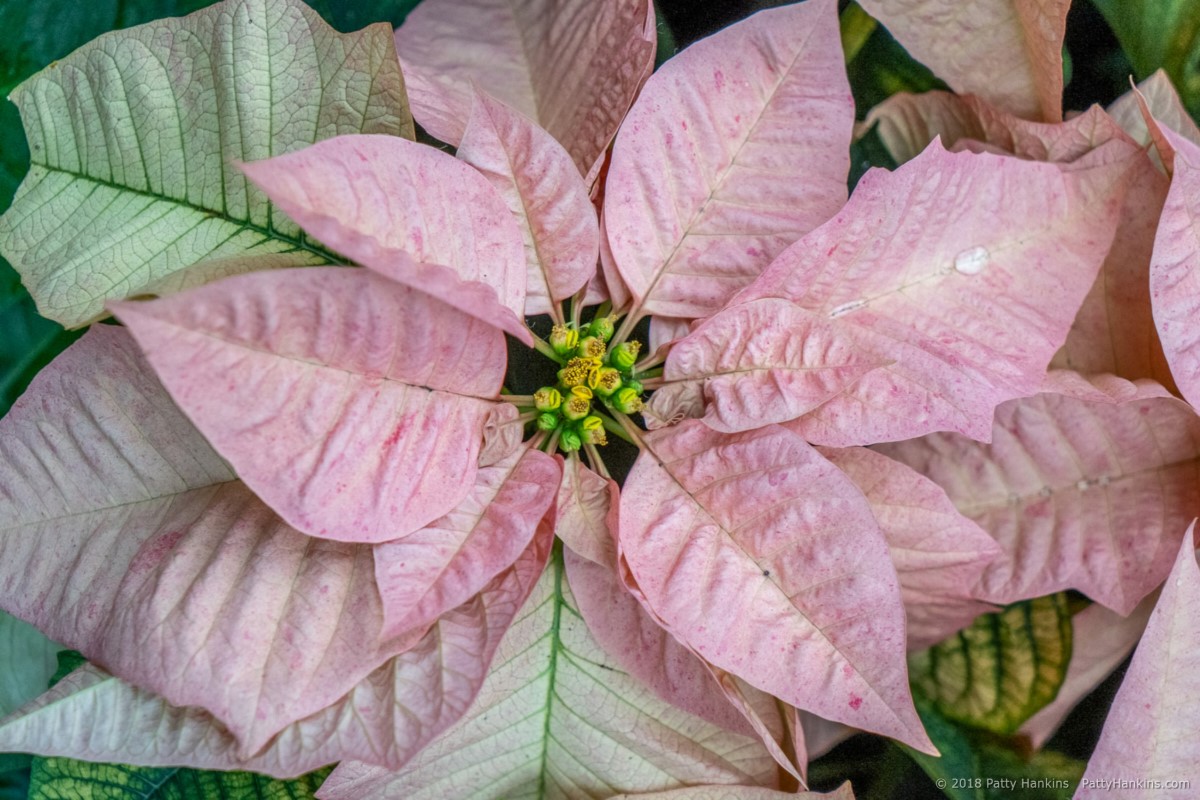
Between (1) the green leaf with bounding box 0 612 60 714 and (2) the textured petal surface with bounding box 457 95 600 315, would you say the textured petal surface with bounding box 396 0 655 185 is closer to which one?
(2) the textured petal surface with bounding box 457 95 600 315

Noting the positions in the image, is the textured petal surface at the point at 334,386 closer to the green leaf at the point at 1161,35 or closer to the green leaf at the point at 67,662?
the green leaf at the point at 67,662

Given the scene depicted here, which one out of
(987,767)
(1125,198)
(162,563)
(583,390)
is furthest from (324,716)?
(1125,198)

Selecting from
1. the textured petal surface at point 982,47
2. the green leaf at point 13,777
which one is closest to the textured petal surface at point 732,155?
the textured petal surface at point 982,47

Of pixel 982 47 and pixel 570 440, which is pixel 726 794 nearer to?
pixel 570 440

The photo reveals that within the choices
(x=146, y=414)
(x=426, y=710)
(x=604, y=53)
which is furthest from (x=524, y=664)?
(x=604, y=53)

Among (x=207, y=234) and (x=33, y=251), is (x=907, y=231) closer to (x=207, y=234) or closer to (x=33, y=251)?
(x=207, y=234)

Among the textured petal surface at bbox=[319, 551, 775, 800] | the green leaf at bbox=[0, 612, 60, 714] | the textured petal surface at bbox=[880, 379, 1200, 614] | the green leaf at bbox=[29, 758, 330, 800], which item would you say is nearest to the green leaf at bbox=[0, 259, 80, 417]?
the green leaf at bbox=[0, 612, 60, 714]
